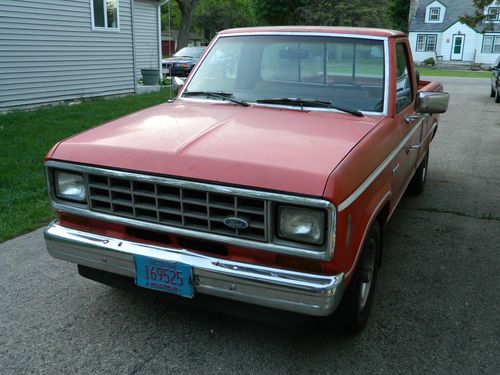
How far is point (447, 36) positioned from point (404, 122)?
164ft

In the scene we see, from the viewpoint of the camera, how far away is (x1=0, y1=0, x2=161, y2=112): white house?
11.4 metres

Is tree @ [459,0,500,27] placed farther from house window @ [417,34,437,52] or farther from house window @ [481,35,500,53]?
house window @ [417,34,437,52]

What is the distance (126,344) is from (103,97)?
41.8 ft

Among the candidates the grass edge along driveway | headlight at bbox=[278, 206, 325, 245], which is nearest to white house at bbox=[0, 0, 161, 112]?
the grass edge along driveway

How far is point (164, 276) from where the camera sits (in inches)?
106

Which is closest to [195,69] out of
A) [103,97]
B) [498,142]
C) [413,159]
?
[413,159]

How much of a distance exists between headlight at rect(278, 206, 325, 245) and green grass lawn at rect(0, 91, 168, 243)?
3180 millimetres

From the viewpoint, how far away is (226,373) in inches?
108

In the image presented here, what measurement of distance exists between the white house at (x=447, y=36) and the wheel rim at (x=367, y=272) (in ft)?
163

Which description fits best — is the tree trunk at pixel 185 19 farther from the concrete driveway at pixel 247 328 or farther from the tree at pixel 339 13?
the concrete driveway at pixel 247 328

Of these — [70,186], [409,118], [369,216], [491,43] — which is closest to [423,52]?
[491,43]

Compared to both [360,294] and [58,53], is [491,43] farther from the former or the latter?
[360,294]

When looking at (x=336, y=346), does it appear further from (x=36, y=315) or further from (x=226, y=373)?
(x=36, y=315)

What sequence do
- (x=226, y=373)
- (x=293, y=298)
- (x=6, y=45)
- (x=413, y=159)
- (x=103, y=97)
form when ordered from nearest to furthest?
(x=293, y=298) → (x=226, y=373) → (x=413, y=159) → (x=6, y=45) → (x=103, y=97)
